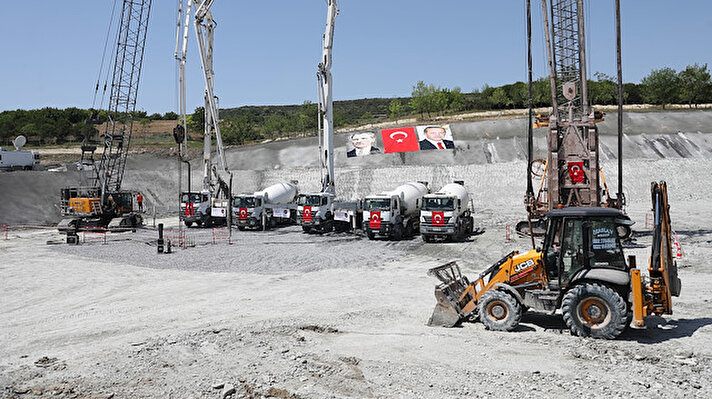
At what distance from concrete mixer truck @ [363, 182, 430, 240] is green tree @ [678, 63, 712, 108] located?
212ft

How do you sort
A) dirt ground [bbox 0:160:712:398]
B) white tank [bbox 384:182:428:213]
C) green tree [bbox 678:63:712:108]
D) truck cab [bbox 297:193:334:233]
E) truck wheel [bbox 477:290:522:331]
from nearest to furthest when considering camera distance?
dirt ground [bbox 0:160:712:398]
truck wheel [bbox 477:290:522:331]
white tank [bbox 384:182:428:213]
truck cab [bbox 297:193:334:233]
green tree [bbox 678:63:712:108]

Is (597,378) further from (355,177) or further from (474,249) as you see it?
(355,177)

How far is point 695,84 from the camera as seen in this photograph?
7744 cm

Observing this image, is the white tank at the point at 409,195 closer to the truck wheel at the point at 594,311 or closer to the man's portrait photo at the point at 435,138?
the truck wheel at the point at 594,311

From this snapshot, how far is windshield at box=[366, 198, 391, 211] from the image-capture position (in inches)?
1106

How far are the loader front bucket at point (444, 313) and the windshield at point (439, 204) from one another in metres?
15.6

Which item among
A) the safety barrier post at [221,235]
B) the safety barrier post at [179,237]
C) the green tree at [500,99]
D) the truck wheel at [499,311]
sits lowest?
the safety barrier post at [221,235]

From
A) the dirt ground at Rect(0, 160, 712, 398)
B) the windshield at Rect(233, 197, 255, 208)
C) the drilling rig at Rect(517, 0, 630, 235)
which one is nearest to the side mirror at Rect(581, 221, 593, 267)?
the dirt ground at Rect(0, 160, 712, 398)

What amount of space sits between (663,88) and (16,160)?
7780 centimetres

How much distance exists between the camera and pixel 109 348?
1034 cm

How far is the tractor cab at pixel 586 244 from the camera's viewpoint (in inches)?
391

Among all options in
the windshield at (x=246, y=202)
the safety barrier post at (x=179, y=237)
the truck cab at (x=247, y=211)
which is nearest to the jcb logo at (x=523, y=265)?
the safety barrier post at (x=179, y=237)

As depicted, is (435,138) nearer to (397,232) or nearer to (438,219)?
(397,232)

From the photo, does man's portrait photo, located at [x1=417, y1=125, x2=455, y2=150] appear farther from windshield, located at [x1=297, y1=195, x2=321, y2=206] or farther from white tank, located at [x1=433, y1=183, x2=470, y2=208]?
white tank, located at [x1=433, y1=183, x2=470, y2=208]
